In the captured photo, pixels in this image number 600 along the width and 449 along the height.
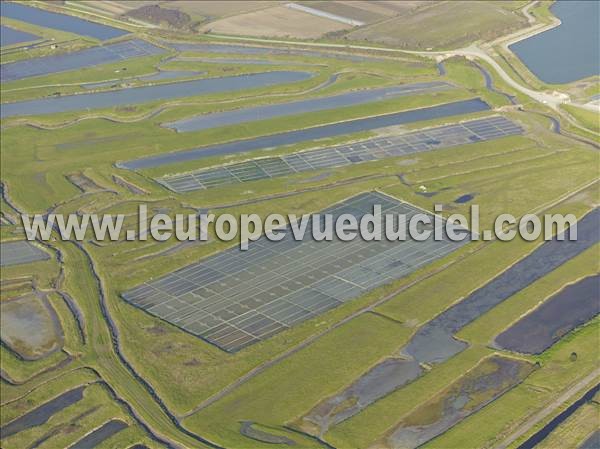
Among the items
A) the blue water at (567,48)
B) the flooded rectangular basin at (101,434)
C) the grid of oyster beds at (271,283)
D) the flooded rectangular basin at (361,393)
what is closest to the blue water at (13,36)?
the blue water at (567,48)

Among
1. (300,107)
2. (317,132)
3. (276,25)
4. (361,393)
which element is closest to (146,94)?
(300,107)

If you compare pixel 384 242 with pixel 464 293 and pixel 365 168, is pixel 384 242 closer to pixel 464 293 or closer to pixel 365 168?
pixel 464 293

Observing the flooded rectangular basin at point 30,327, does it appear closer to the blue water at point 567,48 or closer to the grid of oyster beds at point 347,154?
the grid of oyster beds at point 347,154

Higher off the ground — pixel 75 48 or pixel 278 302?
pixel 75 48

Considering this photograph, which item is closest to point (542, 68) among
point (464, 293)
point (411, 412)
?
point (464, 293)

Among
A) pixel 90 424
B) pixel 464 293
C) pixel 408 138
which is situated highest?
pixel 408 138

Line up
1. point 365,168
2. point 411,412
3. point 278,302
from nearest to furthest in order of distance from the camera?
point 411,412, point 278,302, point 365,168

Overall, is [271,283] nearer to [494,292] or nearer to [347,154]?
[494,292]
